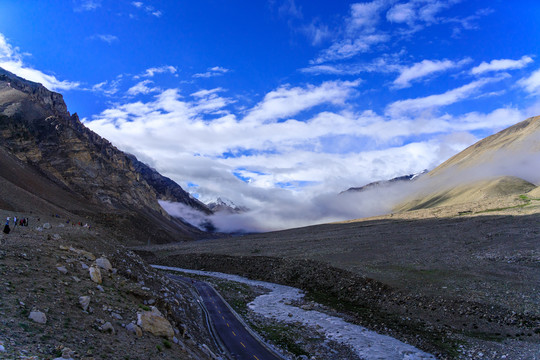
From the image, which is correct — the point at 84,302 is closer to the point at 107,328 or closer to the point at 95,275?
the point at 107,328

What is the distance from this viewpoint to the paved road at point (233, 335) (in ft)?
89.4

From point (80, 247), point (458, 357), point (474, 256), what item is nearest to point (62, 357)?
point (80, 247)

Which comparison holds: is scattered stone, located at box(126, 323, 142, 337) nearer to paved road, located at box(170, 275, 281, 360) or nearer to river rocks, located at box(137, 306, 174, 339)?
river rocks, located at box(137, 306, 174, 339)

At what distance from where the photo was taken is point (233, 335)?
31.7m

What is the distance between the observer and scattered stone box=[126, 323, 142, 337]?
15031mm

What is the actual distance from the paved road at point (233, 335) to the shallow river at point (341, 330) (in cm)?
488

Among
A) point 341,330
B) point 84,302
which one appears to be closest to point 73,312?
point 84,302

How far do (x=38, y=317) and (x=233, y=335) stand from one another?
2250 cm

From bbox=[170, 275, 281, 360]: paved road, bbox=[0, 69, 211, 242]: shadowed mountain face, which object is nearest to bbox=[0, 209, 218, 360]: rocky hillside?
bbox=[170, 275, 281, 360]: paved road

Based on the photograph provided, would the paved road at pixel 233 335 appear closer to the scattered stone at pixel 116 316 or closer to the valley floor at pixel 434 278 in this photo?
the valley floor at pixel 434 278

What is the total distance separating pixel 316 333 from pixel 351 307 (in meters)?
12.9

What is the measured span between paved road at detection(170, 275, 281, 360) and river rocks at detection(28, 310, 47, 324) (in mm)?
17954

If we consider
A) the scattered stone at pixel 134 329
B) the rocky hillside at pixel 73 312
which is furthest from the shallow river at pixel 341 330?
the scattered stone at pixel 134 329

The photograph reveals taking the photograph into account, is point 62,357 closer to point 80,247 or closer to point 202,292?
point 80,247
